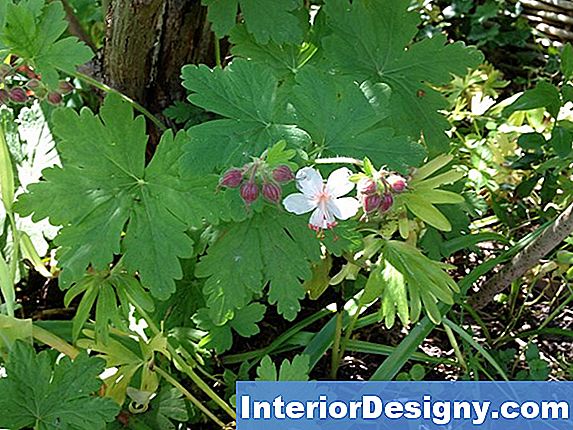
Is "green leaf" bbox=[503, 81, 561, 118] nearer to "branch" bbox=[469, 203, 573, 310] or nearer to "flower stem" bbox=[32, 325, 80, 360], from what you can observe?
"branch" bbox=[469, 203, 573, 310]

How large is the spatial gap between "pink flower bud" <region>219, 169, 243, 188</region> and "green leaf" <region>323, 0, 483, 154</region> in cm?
35

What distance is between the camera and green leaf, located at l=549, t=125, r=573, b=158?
1376mm

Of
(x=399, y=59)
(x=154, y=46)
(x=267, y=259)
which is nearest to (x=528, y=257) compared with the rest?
(x=399, y=59)

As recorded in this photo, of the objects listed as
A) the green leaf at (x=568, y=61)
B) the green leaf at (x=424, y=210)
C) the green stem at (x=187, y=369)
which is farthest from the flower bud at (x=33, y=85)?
the green leaf at (x=568, y=61)

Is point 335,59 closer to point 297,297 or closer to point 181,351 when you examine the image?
point 297,297

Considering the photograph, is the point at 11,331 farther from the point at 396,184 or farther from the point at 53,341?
the point at 396,184

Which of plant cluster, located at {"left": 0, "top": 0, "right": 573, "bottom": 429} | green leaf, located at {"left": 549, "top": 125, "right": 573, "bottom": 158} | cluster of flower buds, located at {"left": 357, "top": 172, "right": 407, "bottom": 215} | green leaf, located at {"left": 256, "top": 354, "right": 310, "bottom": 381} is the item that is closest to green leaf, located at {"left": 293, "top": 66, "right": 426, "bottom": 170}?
plant cluster, located at {"left": 0, "top": 0, "right": 573, "bottom": 429}

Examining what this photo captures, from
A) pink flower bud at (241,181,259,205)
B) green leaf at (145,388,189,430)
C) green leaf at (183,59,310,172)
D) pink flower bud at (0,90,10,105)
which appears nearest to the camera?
pink flower bud at (241,181,259,205)

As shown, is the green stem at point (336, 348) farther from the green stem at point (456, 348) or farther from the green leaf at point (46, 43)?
the green leaf at point (46, 43)

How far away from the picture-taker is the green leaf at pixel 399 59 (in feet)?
4.03

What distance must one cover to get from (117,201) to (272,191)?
0.28 m

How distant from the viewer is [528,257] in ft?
4.56

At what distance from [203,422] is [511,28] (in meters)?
1.42

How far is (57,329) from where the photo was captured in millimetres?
1327
